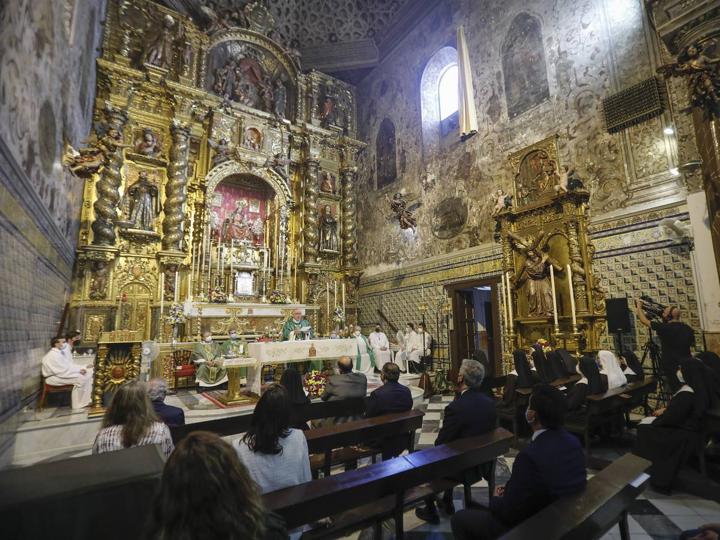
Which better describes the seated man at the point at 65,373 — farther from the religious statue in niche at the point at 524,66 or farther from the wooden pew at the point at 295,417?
the religious statue in niche at the point at 524,66

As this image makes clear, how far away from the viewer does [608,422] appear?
550 centimetres

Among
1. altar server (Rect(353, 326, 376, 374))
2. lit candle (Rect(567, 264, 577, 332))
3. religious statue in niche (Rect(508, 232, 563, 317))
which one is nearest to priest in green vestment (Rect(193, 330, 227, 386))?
altar server (Rect(353, 326, 376, 374))

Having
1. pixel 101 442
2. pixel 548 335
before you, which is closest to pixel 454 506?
pixel 101 442

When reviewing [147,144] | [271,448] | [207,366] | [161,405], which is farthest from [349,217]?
[271,448]

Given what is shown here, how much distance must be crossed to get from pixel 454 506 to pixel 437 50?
1376 cm

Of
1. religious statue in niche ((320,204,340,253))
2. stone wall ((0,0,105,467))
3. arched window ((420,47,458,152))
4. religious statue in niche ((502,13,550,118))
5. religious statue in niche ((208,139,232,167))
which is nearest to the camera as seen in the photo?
stone wall ((0,0,105,467))

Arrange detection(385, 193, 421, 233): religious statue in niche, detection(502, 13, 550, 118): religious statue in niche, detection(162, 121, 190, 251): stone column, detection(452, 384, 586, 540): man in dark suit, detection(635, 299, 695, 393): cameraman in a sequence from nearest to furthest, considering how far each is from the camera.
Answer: detection(452, 384, 586, 540): man in dark suit → detection(635, 299, 695, 393): cameraman → detection(502, 13, 550, 118): religious statue in niche → detection(162, 121, 190, 251): stone column → detection(385, 193, 421, 233): religious statue in niche

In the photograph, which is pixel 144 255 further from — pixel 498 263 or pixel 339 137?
pixel 498 263

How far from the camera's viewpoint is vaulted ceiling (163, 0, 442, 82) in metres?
15.5

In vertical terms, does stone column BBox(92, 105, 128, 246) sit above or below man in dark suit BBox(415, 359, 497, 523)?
above

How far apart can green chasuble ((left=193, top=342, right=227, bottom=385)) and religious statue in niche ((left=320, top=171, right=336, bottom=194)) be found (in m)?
8.23

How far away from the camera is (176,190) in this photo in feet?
38.6

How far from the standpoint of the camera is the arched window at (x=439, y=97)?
1245cm

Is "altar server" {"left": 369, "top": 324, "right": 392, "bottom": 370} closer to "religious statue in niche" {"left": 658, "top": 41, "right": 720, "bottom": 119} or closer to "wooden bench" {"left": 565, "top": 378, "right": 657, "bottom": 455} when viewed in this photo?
"wooden bench" {"left": 565, "top": 378, "right": 657, "bottom": 455}
